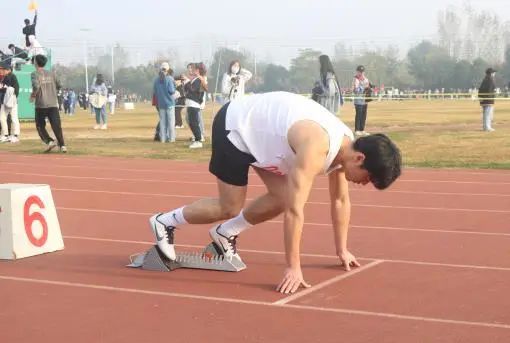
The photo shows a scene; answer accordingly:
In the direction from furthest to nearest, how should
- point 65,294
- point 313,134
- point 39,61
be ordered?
point 39,61
point 65,294
point 313,134

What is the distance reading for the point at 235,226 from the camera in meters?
5.87

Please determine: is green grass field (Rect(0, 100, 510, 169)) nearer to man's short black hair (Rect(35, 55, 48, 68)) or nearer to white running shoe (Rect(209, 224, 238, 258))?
man's short black hair (Rect(35, 55, 48, 68))

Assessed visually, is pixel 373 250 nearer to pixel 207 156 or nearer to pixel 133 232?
pixel 133 232

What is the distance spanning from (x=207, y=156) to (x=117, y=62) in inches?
2741

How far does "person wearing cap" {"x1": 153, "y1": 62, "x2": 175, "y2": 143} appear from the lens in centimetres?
1864

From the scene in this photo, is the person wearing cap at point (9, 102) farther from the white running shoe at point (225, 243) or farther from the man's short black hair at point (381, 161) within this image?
the man's short black hair at point (381, 161)

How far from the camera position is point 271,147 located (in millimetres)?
5234

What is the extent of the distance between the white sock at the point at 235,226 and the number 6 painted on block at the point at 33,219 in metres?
1.52

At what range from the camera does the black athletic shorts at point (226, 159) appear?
17.9ft

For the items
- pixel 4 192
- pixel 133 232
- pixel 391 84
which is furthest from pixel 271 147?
pixel 391 84

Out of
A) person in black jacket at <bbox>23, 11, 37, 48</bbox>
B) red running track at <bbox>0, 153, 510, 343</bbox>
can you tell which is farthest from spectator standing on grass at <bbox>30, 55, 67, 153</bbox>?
person in black jacket at <bbox>23, 11, 37, 48</bbox>

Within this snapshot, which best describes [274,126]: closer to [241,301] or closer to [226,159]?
[226,159]

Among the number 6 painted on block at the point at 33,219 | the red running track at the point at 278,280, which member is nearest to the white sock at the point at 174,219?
the red running track at the point at 278,280

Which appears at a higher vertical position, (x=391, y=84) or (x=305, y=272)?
(x=305, y=272)
